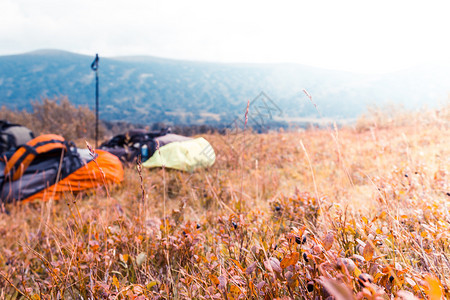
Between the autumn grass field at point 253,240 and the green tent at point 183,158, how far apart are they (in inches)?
8.9

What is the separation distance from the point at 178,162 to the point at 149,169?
2.04 ft

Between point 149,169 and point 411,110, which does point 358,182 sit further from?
point 411,110

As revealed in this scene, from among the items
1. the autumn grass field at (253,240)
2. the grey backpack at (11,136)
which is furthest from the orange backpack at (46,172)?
the grey backpack at (11,136)

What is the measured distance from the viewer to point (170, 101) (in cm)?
12638

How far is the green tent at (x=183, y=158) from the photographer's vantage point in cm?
478

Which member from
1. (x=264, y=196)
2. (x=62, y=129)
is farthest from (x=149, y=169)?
(x=62, y=129)

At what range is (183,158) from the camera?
4953 millimetres

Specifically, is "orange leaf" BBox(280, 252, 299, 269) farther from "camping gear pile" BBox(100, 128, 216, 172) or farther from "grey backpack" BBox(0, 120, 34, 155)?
"grey backpack" BBox(0, 120, 34, 155)

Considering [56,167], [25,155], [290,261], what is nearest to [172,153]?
[56,167]

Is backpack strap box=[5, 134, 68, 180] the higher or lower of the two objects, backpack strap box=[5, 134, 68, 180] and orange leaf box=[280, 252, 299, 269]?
the lower

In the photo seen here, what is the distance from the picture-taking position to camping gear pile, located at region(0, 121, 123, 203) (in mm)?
3655

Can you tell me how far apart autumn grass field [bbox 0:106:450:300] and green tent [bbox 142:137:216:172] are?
0.23 meters

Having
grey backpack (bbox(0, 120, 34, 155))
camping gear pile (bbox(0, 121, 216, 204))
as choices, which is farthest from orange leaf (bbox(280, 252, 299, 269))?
grey backpack (bbox(0, 120, 34, 155))

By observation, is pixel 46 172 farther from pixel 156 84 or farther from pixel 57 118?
pixel 156 84
